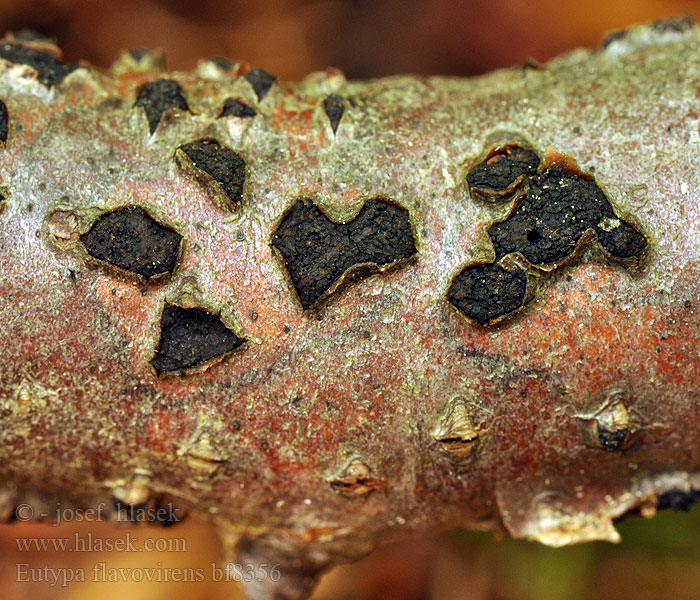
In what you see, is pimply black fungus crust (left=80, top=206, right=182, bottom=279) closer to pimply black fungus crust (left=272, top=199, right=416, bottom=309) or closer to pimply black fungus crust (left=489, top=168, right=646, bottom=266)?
pimply black fungus crust (left=272, top=199, right=416, bottom=309)

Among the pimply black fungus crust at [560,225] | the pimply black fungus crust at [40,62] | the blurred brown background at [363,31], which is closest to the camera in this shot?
the pimply black fungus crust at [560,225]

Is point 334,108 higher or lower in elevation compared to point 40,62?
lower

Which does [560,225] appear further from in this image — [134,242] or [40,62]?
[40,62]

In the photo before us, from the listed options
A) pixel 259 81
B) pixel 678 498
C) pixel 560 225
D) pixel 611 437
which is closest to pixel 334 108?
pixel 259 81

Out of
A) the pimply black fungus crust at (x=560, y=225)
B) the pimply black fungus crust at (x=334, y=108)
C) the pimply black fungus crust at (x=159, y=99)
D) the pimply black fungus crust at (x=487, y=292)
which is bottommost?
the pimply black fungus crust at (x=487, y=292)

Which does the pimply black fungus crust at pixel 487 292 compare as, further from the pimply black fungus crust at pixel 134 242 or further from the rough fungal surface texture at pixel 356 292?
the pimply black fungus crust at pixel 134 242

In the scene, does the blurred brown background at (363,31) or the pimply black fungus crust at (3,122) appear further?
the blurred brown background at (363,31)

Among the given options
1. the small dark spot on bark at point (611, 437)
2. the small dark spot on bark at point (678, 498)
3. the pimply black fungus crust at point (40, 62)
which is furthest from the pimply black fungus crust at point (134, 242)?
the small dark spot on bark at point (678, 498)
